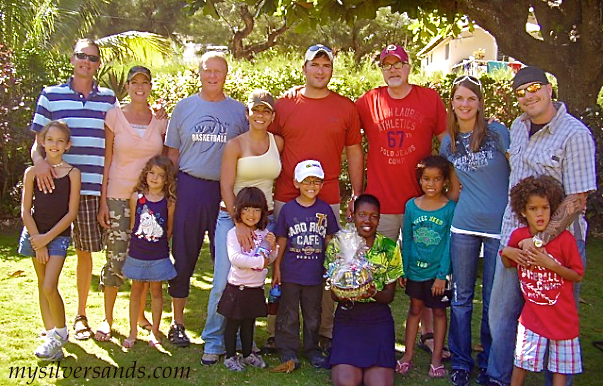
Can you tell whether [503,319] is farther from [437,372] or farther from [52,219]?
[52,219]

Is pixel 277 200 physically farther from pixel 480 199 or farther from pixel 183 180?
pixel 480 199

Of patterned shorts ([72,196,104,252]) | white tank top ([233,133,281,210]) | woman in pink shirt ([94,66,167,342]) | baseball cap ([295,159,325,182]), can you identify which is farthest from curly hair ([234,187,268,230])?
patterned shorts ([72,196,104,252])

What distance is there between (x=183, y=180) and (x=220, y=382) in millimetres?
1537

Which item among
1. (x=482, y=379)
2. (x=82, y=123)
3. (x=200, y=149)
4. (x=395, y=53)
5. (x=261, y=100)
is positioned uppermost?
(x=395, y=53)

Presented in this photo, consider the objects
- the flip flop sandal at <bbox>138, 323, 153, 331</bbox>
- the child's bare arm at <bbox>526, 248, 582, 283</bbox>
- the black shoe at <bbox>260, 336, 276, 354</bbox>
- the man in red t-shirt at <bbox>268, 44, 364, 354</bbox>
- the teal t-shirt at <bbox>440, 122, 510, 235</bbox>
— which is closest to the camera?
the child's bare arm at <bbox>526, 248, 582, 283</bbox>

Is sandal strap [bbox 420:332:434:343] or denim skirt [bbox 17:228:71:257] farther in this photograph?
sandal strap [bbox 420:332:434:343]

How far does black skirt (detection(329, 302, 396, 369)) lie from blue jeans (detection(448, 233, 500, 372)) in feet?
1.54

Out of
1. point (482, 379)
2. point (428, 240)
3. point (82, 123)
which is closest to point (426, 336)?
point (482, 379)

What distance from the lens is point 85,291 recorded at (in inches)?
214

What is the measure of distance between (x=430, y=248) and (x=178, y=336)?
213 cm

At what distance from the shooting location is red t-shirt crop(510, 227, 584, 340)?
3.96m

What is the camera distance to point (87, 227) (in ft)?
17.1

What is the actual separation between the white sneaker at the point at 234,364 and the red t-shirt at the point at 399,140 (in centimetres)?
157

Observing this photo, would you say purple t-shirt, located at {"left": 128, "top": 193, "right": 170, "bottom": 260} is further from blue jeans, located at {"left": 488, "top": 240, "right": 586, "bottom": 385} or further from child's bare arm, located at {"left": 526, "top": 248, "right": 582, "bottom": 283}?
child's bare arm, located at {"left": 526, "top": 248, "right": 582, "bottom": 283}
